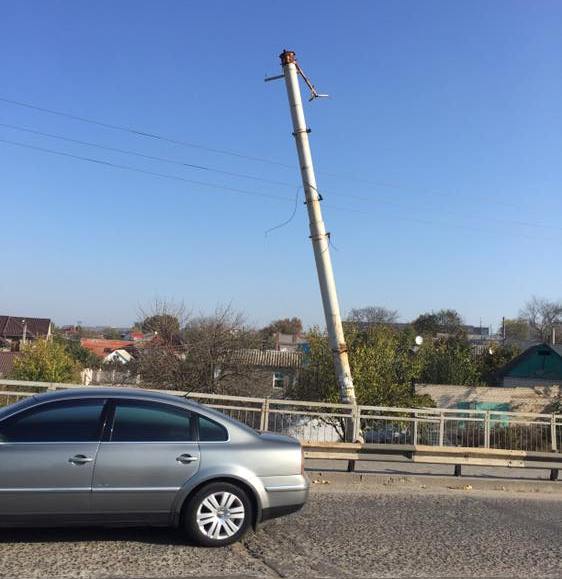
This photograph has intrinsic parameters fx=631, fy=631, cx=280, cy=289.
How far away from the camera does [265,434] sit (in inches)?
251

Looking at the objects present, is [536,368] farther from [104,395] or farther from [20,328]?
[20,328]

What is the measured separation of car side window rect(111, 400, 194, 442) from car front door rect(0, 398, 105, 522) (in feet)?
0.69

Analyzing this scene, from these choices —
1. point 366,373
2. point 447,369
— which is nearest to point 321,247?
point 366,373

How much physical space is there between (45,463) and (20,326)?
8989 centimetres

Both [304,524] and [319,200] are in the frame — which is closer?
[304,524]

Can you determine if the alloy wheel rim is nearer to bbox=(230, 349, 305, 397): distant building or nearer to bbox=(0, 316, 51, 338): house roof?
bbox=(230, 349, 305, 397): distant building

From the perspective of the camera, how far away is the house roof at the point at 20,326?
85.9 meters

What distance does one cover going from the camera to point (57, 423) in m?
5.60

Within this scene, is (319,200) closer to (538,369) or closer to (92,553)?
(92,553)

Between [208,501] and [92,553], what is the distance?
3.46 feet

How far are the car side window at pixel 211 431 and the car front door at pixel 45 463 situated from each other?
3.03ft

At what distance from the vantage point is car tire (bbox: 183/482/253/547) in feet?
18.5

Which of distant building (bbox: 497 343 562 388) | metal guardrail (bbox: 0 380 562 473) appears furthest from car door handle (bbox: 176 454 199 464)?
distant building (bbox: 497 343 562 388)

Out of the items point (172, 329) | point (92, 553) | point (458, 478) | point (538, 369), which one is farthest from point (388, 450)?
point (538, 369)
